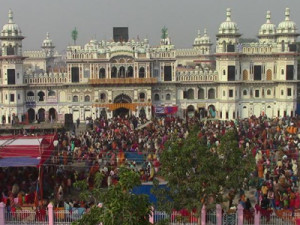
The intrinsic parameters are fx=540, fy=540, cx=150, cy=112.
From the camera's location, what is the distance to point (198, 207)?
42.9ft

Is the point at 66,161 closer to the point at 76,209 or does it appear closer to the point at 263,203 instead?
the point at 76,209

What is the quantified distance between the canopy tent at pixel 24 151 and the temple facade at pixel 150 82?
20.3 m

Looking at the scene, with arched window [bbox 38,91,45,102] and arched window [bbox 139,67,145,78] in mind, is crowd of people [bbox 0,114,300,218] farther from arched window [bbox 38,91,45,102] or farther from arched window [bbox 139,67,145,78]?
arched window [bbox 38,91,45,102]

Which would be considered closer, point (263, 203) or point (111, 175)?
point (263, 203)

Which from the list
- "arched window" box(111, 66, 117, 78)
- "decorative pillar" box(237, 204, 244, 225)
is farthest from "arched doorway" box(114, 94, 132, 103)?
"decorative pillar" box(237, 204, 244, 225)

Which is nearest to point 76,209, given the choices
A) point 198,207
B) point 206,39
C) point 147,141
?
point 198,207

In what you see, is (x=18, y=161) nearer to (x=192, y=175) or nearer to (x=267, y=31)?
(x=192, y=175)

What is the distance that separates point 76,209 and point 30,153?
12.0 ft

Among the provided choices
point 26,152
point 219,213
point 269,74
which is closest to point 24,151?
point 26,152

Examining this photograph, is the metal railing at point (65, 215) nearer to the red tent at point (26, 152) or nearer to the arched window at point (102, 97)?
the red tent at point (26, 152)

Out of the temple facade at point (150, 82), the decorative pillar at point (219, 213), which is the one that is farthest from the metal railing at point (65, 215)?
the temple facade at point (150, 82)

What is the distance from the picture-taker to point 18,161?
16.6m

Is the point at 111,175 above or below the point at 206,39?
below

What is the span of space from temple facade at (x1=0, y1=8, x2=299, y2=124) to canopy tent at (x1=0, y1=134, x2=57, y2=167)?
2029 centimetres
